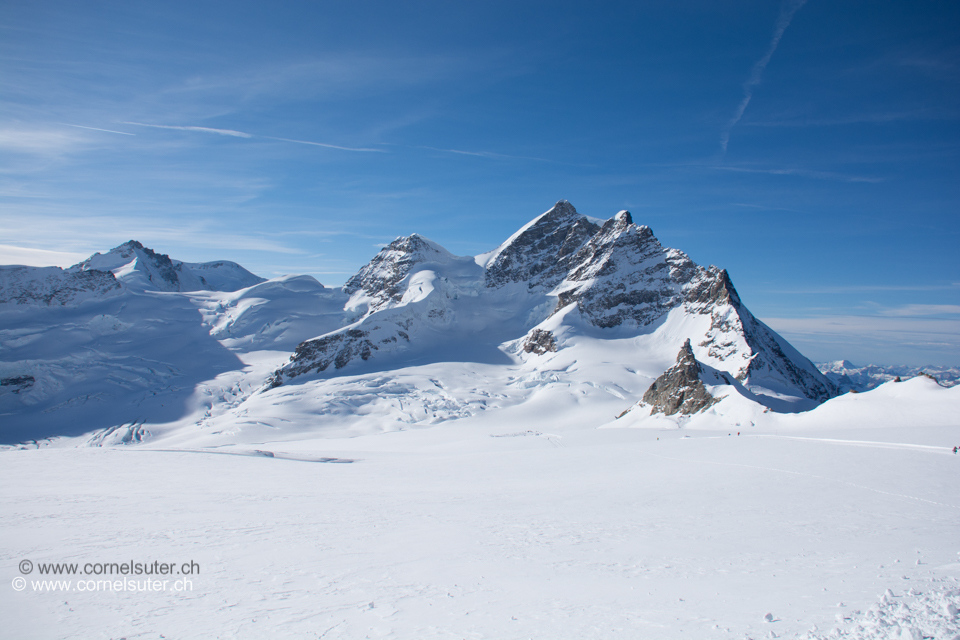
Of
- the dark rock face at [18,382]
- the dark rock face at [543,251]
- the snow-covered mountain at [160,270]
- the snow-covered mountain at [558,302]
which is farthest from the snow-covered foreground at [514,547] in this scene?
the snow-covered mountain at [160,270]

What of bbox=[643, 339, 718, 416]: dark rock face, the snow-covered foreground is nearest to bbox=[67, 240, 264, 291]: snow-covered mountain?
bbox=[643, 339, 718, 416]: dark rock face

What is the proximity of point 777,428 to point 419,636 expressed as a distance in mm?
33427

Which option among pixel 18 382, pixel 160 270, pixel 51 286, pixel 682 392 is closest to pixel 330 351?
pixel 18 382

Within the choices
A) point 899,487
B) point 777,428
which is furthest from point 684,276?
point 899,487

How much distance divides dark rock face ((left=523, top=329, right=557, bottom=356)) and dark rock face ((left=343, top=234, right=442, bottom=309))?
46.0 metres

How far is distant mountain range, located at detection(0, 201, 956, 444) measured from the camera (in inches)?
2795

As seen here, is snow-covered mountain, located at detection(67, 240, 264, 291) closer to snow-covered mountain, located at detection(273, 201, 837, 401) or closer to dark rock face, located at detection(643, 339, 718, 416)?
snow-covered mountain, located at detection(273, 201, 837, 401)

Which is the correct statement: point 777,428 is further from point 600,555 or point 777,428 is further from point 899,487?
Result: point 600,555

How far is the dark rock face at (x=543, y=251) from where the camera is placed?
133250 millimetres

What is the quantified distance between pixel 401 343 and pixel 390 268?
4509 centimetres

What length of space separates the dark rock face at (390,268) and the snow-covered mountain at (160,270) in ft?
205

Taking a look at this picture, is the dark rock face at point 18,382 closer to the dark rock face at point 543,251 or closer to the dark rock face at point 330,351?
the dark rock face at point 330,351

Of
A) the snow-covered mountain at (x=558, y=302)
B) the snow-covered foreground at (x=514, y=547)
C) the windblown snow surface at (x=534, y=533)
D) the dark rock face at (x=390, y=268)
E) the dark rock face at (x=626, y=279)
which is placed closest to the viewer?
the snow-covered foreground at (x=514, y=547)

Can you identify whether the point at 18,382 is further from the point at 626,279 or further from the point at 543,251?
the point at 626,279
